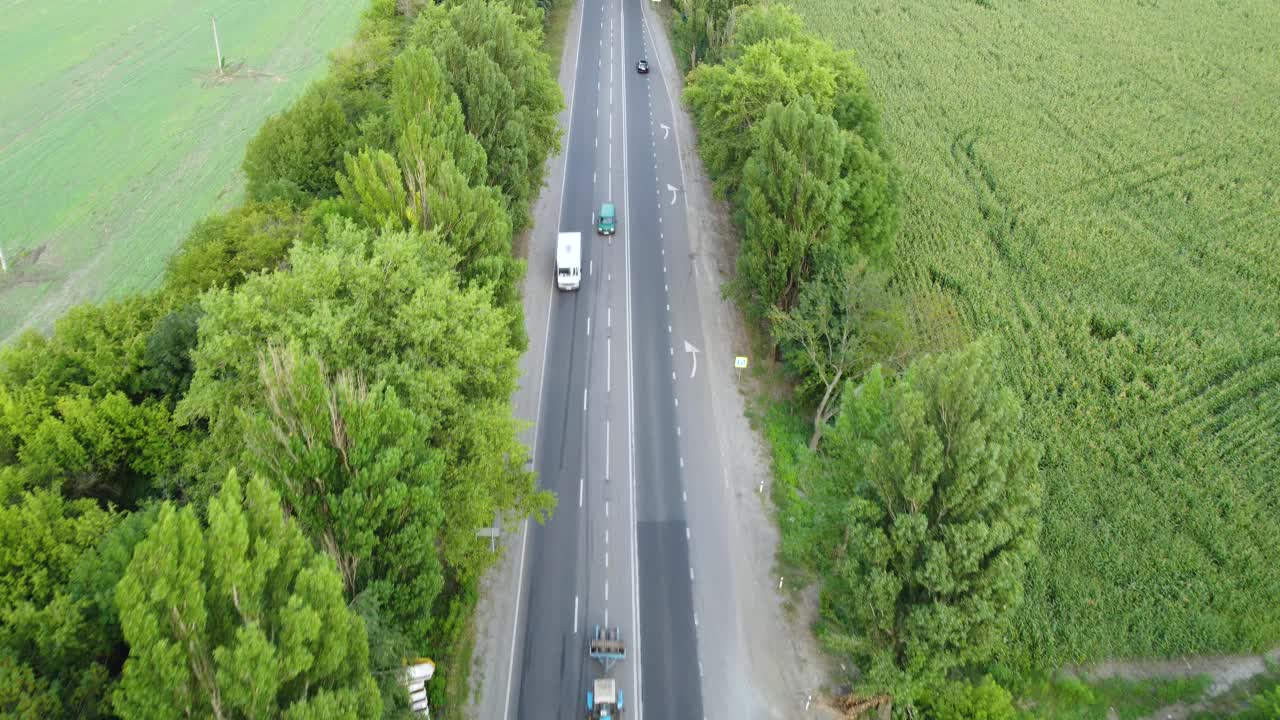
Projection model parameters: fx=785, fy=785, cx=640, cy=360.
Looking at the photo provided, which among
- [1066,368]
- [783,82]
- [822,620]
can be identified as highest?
[783,82]

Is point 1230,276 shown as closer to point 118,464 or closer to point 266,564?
point 266,564

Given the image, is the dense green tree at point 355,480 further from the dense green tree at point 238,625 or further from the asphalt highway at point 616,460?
the asphalt highway at point 616,460

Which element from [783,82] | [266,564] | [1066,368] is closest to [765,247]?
[783,82]

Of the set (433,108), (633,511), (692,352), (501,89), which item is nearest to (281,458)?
(633,511)

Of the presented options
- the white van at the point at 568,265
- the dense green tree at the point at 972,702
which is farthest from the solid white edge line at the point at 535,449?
the dense green tree at the point at 972,702

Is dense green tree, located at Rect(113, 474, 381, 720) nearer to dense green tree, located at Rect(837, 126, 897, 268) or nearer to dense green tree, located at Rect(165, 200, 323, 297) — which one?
dense green tree, located at Rect(165, 200, 323, 297)
